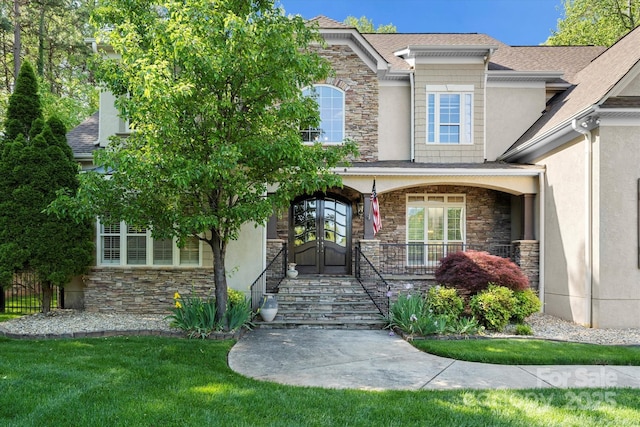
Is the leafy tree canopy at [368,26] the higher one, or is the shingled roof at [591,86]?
the leafy tree canopy at [368,26]

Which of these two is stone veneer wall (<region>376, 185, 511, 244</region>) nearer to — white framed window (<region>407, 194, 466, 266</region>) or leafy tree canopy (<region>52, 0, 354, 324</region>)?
white framed window (<region>407, 194, 466, 266</region>)

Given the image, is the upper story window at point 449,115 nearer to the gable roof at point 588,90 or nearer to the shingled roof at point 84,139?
the gable roof at point 588,90

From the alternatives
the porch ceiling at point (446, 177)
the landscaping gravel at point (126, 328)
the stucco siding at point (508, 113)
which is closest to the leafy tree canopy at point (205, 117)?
the landscaping gravel at point (126, 328)

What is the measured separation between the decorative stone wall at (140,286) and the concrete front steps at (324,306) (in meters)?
1.95

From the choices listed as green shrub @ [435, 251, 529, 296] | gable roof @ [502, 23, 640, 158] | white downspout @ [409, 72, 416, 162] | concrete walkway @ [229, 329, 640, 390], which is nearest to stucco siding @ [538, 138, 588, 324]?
gable roof @ [502, 23, 640, 158]

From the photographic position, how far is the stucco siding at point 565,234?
9.37 m

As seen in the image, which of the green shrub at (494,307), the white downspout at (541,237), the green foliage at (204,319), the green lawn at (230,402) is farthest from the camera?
the white downspout at (541,237)

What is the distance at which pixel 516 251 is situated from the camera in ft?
37.0

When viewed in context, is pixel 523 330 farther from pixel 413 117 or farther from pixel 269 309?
pixel 413 117

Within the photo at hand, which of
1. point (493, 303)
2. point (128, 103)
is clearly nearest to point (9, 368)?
point (128, 103)

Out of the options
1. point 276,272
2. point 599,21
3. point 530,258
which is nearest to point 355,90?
point 276,272

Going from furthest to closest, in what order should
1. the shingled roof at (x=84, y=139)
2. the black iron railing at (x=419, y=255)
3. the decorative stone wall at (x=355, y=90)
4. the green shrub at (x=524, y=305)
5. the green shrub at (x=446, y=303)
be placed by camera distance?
1. the decorative stone wall at (x=355, y=90)
2. the black iron railing at (x=419, y=255)
3. the shingled roof at (x=84, y=139)
4. the green shrub at (x=524, y=305)
5. the green shrub at (x=446, y=303)

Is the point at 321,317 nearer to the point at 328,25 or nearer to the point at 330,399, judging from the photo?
the point at 330,399

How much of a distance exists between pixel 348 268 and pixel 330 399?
7.81 metres
